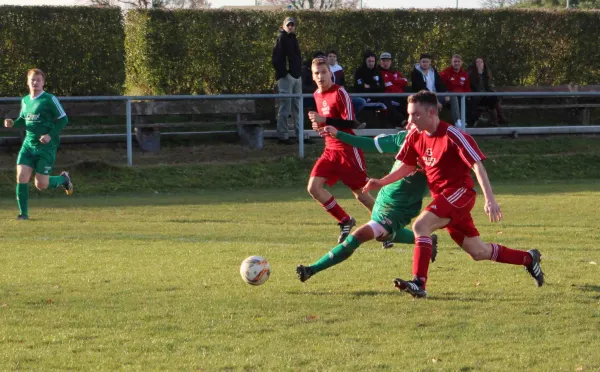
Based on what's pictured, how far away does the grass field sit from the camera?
18.0ft

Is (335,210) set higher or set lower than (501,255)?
lower

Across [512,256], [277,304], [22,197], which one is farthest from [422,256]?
[22,197]

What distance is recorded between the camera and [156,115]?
18953 millimetres

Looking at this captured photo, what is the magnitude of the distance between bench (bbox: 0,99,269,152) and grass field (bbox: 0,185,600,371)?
626 cm

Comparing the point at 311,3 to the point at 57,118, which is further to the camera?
the point at 311,3

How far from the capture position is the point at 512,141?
19.8 m

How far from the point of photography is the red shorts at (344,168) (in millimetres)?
10312

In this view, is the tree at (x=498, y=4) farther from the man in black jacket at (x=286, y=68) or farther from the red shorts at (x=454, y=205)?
the red shorts at (x=454, y=205)

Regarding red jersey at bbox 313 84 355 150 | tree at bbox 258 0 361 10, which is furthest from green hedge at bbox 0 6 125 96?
red jersey at bbox 313 84 355 150

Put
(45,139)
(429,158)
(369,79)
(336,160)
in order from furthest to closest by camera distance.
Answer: (369,79) → (45,139) → (336,160) → (429,158)

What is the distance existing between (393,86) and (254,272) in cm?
1195

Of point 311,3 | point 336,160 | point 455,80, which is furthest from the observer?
point 311,3

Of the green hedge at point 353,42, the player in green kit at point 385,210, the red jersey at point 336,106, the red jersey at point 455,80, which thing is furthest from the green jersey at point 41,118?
the red jersey at point 455,80

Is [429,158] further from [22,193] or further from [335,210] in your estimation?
[22,193]
